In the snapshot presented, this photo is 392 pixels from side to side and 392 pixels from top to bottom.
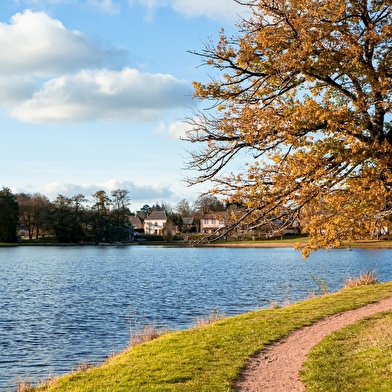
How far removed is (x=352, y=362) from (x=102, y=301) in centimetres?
1963

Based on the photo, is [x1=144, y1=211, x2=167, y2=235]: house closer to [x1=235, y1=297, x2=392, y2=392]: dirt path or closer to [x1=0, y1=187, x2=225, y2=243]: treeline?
[x1=0, y1=187, x2=225, y2=243]: treeline

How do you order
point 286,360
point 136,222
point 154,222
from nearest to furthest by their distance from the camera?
1. point 286,360
2. point 154,222
3. point 136,222

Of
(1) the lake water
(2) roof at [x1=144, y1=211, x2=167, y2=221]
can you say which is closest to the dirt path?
(1) the lake water

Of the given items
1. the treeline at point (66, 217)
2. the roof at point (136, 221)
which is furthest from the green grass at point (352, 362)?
the roof at point (136, 221)

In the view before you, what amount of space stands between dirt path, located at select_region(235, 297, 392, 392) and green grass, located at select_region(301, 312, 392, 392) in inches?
9.6

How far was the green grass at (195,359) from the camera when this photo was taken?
345 inches

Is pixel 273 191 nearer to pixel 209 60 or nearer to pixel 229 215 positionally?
pixel 229 215

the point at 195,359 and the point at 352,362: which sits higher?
the point at 352,362

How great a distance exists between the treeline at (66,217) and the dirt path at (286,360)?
83128mm

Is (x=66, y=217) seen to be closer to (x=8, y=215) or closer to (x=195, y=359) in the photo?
(x=8, y=215)

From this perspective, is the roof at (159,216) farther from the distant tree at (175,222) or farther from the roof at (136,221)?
the distant tree at (175,222)

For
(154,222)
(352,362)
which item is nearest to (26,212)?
(154,222)

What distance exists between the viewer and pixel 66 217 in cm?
9844

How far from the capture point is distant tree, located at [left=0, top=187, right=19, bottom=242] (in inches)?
3632
